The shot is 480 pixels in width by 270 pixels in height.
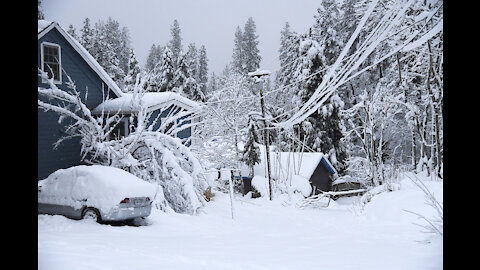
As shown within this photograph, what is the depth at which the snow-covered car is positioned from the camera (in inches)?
299

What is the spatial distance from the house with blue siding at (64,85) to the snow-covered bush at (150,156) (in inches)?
23.2

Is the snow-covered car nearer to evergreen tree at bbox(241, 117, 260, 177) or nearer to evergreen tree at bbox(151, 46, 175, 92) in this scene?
evergreen tree at bbox(151, 46, 175, 92)

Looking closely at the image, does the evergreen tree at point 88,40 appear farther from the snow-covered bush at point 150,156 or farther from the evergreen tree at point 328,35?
the evergreen tree at point 328,35

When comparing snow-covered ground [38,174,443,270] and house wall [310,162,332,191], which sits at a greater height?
snow-covered ground [38,174,443,270]

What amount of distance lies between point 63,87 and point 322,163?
17433mm

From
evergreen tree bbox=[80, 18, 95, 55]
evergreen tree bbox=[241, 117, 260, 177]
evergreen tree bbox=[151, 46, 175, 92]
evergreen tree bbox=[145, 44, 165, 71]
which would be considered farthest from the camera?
evergreen tree bbox=[241, 117, 260, 177]

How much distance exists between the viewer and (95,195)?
7691 millimetres

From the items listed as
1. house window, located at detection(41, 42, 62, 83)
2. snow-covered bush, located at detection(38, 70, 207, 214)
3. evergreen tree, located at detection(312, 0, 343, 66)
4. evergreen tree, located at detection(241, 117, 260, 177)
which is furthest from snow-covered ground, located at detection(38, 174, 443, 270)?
evergreen tree, located at detection(241, 117, 260, 177)

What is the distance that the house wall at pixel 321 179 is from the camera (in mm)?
24266

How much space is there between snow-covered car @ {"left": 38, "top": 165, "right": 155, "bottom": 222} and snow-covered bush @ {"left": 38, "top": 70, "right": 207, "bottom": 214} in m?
2.02

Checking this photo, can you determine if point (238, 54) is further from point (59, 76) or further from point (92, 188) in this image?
point (92, 188)

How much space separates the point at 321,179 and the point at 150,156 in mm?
16299

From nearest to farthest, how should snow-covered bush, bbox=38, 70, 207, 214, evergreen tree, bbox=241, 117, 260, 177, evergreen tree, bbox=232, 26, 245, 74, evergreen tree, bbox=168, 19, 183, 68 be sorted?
Answer: snow-covered bush, bbox=38, 70, 207, 214 → evergreen tree, bbox=168, 19, 183, 68 → evergreen tree, bbox=241, 117, 260, 177 → evergreen tree, bbox=232, 26, 245, 74

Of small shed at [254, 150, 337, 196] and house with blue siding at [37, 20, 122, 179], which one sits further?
small shed at [254, 150, 337, 196]
